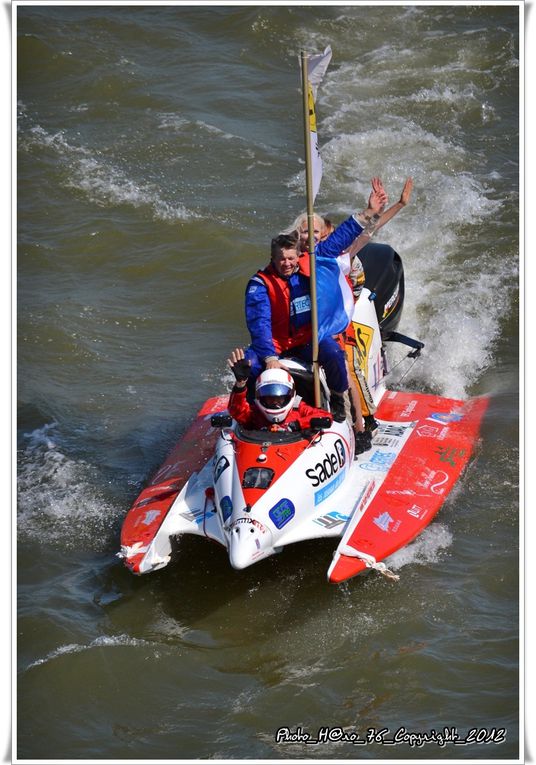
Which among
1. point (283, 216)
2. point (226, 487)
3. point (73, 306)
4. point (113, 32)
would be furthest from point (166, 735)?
point (113, 32)

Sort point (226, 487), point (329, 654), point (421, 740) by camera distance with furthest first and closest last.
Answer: point (226, 487), point (329, 654), point (421, 740)

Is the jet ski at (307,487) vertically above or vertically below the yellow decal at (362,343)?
below

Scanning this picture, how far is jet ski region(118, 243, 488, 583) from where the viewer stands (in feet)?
29.6

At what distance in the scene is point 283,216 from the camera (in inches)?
661

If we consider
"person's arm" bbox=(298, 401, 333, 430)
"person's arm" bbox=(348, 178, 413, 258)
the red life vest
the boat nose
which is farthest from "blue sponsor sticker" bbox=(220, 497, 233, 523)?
"person's arm" bbox=(348, 178, 413, 258)

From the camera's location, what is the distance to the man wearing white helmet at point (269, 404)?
9305 millimetres

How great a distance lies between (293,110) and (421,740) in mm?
13893

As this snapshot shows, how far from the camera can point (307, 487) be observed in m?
9.28

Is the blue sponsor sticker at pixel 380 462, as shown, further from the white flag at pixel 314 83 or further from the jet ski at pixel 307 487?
the white flag at pixel 314 83

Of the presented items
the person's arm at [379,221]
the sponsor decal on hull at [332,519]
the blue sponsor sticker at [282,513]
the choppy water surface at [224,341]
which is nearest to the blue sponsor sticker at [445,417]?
the choppy water surface at [224,341]

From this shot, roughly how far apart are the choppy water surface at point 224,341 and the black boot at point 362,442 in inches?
40.8

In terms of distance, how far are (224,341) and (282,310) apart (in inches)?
166

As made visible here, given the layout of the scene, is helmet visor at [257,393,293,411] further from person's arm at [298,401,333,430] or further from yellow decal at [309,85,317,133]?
yellow decal at [309,85,317,133]
